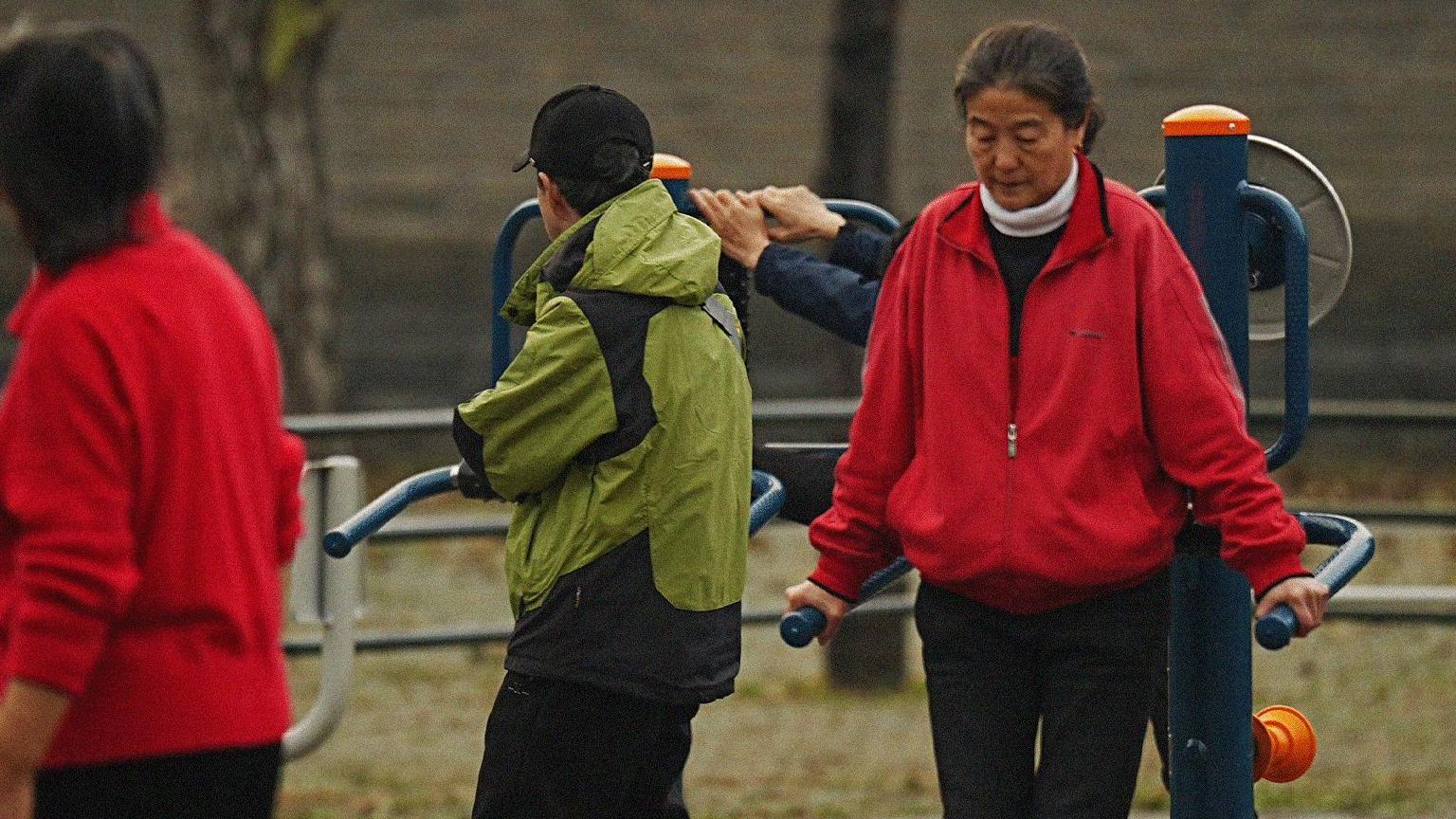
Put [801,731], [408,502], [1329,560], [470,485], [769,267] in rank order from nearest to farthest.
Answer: [1329,560], [470,485], [769,267], [408,502], [801,731]

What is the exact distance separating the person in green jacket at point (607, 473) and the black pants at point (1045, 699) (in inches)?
15.0

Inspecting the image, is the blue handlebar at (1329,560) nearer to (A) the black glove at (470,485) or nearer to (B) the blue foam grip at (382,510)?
(A) the black glove at (470,485)

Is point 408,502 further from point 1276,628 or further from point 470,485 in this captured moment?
point 1276,628

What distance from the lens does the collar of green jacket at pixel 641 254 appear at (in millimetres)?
3459

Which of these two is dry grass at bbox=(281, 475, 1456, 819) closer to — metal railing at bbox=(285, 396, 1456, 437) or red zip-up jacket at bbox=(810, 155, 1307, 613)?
metal railing at bbox=(285, 396, 1456, 437)

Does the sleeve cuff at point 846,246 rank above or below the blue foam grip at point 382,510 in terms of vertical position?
above

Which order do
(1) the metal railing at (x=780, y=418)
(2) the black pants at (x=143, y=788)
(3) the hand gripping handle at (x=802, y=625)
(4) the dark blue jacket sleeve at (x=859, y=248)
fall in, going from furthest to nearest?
1. (1) the metal railing at (x=780, y=418)
2. (4) the dark blue jacket sleeve at (x=859, y=248)
3. (3) the hand gripping handle at (x=802, y=625)
4. (2) the black pants at (x=143, y=788)

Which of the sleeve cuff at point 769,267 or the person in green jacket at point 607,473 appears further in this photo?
the sleeve cuff at point 769,267

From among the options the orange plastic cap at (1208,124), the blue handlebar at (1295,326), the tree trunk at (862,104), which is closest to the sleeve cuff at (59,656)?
the blue handlebar at (1295,326)

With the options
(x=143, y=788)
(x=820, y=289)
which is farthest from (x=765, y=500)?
(x=143, y=788)

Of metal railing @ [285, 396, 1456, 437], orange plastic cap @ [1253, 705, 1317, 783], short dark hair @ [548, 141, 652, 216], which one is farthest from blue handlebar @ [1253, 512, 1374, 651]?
metal railing @ [285, 396, 1456, 437]

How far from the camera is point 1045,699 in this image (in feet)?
11.0

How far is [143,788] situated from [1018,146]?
1.46 meters

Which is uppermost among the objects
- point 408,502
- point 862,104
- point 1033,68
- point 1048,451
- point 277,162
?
point 1033,68
